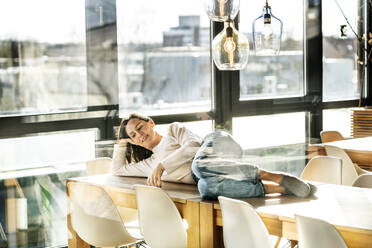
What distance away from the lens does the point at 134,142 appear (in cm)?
455

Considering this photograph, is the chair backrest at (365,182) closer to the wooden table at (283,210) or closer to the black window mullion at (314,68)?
the wooden table at (283,210)

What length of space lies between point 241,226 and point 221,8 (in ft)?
4.29

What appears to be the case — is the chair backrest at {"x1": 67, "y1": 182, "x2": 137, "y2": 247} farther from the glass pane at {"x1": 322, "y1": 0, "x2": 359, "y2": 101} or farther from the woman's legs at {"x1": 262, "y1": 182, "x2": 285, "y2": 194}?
the glass pane at {"x1": 322, "y1": 0, "x2": 359, "y2": 101}

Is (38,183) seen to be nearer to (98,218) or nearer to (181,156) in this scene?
(98,218)

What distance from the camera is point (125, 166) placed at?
459cm

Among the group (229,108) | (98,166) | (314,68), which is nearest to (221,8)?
(98,166)

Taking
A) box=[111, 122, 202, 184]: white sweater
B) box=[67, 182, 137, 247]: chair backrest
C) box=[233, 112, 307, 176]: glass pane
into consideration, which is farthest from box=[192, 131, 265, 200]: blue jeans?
box=[233, 112, 307, 176]: glass pane

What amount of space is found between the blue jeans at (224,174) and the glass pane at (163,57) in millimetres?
1940

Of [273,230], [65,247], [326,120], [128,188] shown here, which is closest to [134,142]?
[128,188]

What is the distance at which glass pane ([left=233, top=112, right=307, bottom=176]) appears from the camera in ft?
21.5

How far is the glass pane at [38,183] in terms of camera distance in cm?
481

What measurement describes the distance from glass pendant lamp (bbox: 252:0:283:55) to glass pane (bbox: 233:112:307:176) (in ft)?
8.32

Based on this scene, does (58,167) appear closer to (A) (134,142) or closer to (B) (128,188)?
(A) (134,142)

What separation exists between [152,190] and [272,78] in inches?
138
